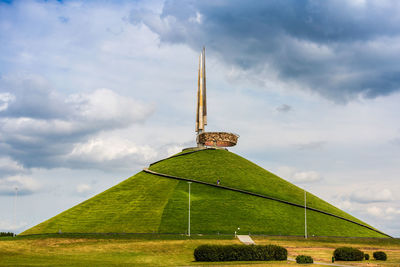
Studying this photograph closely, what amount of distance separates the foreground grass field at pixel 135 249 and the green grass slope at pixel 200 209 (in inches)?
365

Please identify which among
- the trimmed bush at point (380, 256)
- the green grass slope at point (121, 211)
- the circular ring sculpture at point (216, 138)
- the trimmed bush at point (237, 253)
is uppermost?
the circular ring sculpture at point (216, 138)

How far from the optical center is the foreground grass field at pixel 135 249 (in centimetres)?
5000

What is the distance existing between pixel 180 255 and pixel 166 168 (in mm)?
59087

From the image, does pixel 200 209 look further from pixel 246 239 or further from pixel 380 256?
pixel 380 256

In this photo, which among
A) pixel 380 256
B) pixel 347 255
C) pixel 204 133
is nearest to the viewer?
pixel 347 255

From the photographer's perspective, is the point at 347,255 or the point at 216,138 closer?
the point at 347,255

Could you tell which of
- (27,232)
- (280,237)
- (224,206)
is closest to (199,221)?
(224,206)

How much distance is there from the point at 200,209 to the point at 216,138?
137 feet

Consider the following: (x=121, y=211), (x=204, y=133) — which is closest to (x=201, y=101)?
(x=204, y=133)

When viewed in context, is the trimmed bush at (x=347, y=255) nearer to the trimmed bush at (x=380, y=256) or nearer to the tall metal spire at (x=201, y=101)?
the trimmed bush at (x=380, y=256)

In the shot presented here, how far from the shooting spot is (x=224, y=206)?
91562 mm

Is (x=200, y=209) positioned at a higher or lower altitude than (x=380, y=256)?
higher

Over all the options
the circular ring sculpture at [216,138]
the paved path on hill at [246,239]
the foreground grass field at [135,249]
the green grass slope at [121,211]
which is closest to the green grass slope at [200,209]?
the green grass slope at [121,211]

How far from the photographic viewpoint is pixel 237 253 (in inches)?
2030
